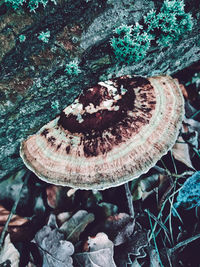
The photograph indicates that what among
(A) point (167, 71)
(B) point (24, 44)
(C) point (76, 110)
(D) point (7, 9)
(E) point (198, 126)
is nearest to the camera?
(D) point (7, 9)

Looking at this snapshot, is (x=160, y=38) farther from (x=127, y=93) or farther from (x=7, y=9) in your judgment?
(x=7, y=9)

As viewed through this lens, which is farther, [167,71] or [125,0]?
[167,71]

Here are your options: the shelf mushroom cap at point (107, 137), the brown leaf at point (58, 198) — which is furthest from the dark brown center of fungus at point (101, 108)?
the brown leaf at point (58, 198)

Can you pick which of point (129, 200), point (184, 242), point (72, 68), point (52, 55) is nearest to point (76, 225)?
point (129, 200)

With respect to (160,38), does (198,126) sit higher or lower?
lower

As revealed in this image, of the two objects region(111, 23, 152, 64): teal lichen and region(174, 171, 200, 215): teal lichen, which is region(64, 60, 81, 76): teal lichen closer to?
region(111, 23, 152, 64): teal lichen

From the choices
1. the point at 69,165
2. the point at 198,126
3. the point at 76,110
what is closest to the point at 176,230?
the point at 198,126

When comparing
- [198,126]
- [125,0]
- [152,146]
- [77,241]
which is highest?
[125,0]
